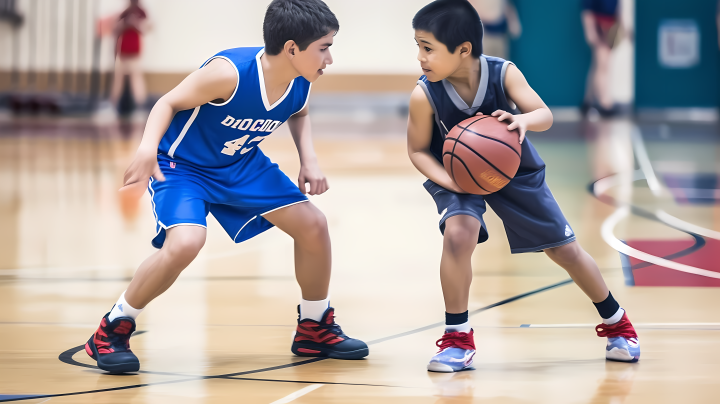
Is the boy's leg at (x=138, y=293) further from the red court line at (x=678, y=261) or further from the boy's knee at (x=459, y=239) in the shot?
the red court line at (x=678, y=261)

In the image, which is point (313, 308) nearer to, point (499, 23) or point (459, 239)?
point (459, 239)

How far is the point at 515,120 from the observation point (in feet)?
8.71

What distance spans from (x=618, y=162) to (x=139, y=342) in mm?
5479

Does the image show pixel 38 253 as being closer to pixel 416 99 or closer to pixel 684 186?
pixel 416 99

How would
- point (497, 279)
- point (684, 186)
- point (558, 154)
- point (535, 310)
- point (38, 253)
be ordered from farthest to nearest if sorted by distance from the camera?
1. point (558, 154)
2. point (684, 186)
3. point (38, 253)
4. point (497, 279)
5. point (535, 310)

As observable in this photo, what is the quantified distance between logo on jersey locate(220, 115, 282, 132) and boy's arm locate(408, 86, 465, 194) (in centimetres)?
43

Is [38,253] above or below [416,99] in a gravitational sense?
below

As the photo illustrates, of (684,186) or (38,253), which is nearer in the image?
(38,253)

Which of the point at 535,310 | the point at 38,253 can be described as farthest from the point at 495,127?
the point at 38,253

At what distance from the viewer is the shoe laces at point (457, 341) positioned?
2.69m

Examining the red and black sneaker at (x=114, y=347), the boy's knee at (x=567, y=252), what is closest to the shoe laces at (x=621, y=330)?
the boy's knee at (x=567, y=252)

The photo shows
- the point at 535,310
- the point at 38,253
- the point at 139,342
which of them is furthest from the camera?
the point at 38,253

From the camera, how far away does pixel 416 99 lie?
2.77 meters

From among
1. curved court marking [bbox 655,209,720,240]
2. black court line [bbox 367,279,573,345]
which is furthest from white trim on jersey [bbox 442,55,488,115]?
curved court marking [bbox 655,209,720,240]
